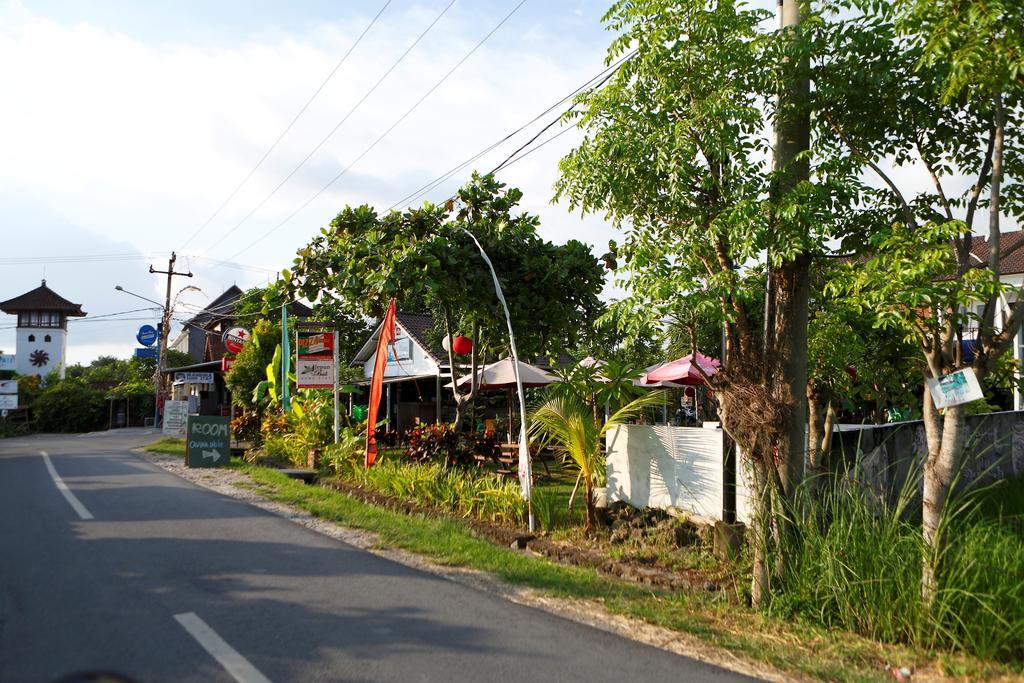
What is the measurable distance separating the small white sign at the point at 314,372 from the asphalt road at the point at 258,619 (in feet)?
22.1

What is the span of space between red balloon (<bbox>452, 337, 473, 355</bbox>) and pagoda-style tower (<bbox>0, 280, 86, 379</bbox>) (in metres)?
71.4

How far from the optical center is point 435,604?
256 inches

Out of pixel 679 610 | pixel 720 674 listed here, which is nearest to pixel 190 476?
pixel 679 610

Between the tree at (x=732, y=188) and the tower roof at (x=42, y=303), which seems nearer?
the tree at (x=732, y=188)

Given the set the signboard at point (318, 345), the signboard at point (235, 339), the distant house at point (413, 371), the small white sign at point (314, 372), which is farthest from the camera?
the signboard at point (235, 339)

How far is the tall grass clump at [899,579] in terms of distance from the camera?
5199 mm

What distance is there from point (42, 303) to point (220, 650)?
269 ft

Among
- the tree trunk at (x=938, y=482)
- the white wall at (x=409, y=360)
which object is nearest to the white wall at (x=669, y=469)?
the tree trunk at (x=938, y=482)

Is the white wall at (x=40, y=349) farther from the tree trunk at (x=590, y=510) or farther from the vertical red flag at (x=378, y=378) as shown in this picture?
the tree trunk at (x=590, y=510)

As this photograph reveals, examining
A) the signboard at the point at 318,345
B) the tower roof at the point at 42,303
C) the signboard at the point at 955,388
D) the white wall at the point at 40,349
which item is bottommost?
the signboard at the point at 955,388

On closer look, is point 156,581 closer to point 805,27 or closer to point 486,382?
point 805,27

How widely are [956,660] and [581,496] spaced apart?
23.0 ft

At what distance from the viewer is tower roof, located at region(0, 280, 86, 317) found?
2889 inches

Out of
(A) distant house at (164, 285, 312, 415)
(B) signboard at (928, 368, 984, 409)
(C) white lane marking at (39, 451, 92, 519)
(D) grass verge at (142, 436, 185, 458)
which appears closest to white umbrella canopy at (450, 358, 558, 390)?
(C) white lane marking at (39, 451, 92, 519)
